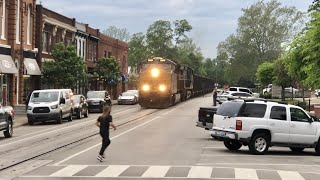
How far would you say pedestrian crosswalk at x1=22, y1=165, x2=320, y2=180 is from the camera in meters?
13.1

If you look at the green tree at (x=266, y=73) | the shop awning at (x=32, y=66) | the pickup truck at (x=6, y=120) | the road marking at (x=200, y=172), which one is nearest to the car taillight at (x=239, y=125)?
the road marking at (x=200, y=172)

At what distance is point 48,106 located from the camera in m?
32.8

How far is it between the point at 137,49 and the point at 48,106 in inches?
4022

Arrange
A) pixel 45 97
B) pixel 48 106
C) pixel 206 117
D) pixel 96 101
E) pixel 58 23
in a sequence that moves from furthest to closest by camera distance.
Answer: pixel 58 23 < pixel 96 101 < pixel 45 97 < pixel 48 106 < pixel 206 117

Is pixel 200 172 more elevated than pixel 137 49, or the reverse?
pixel 137 49

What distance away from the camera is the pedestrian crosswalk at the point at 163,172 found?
43.1ft

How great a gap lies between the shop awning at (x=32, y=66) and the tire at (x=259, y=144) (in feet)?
102

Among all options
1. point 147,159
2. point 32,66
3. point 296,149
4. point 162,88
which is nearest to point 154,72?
point 162,88

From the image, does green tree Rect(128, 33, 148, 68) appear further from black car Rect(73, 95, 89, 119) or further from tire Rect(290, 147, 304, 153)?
tire Rect(290, 147, 304, 153)

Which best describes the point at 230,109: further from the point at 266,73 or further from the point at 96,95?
the point at 266,73

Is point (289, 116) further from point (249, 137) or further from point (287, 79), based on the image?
point (287, 79)

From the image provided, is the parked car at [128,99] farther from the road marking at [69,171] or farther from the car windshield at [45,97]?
the road marking at [69,171]

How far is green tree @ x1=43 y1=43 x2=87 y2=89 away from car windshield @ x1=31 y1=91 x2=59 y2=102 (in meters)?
13.7

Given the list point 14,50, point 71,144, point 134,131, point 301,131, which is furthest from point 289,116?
point 14,50
